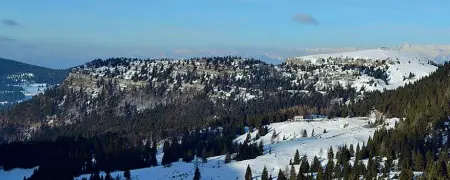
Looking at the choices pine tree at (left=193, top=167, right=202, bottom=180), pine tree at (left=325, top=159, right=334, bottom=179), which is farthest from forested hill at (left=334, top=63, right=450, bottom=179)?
pine tree at (left=193, top=167, right=202, bottom=180)

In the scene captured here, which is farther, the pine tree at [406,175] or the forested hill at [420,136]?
the forested hill at [420,136]

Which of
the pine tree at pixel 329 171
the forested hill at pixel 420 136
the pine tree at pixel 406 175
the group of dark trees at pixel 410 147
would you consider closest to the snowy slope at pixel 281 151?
the group of dark trees at pixel 410 147

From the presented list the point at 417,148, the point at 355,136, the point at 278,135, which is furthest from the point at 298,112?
the point at 417,148

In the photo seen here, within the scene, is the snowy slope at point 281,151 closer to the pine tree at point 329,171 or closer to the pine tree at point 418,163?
the pine tree at point 329,171

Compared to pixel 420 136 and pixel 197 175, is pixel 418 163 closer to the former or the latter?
pixel 420 136

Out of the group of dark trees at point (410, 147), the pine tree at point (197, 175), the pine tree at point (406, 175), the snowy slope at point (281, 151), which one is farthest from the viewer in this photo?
the snowy slope at point (281, 151)

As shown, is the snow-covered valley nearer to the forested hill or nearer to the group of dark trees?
the group of dark trees

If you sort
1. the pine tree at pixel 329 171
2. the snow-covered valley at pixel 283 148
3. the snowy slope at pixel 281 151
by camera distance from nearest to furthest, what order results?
the pine tree at pixel 329 171
the snowy slope at pixel 281 151
the snow-covered valley at pixel 283 148

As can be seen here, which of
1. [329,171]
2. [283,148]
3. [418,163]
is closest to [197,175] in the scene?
[329,171]
